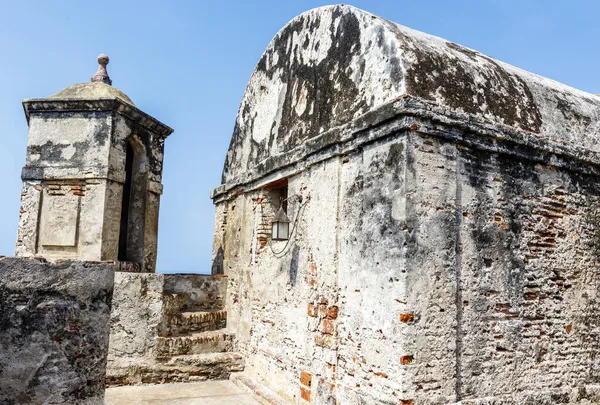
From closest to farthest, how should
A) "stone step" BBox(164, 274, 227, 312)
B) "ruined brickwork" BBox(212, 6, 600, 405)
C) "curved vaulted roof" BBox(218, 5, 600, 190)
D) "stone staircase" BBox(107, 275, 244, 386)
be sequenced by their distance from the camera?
"ruined brickwork" BBox(212, 6, 600, 405) → "curved vaulted roof" BBox(218, 5, 600, 190) → "stone staircase" BBox(107, 275, 244, 386) → "stone step" BBox(164, 274, 227, 312)

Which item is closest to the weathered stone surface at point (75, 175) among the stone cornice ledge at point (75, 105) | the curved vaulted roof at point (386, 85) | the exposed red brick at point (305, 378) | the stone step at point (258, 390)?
the stone cornice ledge at point (75, 105)

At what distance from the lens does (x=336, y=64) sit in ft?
19.6

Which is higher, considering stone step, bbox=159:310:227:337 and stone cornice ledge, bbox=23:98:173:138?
stone cornice ledge, bbox=23:98:173:138

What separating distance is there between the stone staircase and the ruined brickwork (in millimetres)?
865

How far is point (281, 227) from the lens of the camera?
6230mm

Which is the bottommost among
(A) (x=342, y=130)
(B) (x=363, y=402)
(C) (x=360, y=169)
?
(B) (x=363, y=402)

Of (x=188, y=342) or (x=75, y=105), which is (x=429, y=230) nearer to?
(x=188, y=342)

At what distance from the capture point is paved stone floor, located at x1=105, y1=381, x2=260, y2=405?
6.18 meters

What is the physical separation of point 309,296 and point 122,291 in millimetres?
2762

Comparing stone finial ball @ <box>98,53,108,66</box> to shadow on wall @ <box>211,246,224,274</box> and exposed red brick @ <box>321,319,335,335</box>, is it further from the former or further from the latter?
exposed red brick @ <box>321,319,335,335</box>

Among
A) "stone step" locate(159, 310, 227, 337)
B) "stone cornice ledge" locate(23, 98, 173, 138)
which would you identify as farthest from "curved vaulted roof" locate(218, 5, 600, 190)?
"stone step" locate(159, 310, 227, 337)

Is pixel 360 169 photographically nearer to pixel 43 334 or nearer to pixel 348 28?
pixel 348 28

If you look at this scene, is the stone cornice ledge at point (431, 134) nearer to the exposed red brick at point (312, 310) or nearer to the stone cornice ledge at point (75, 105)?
the exposed red brick at point (312, 310)

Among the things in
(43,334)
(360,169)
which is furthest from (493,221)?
(43,334)
